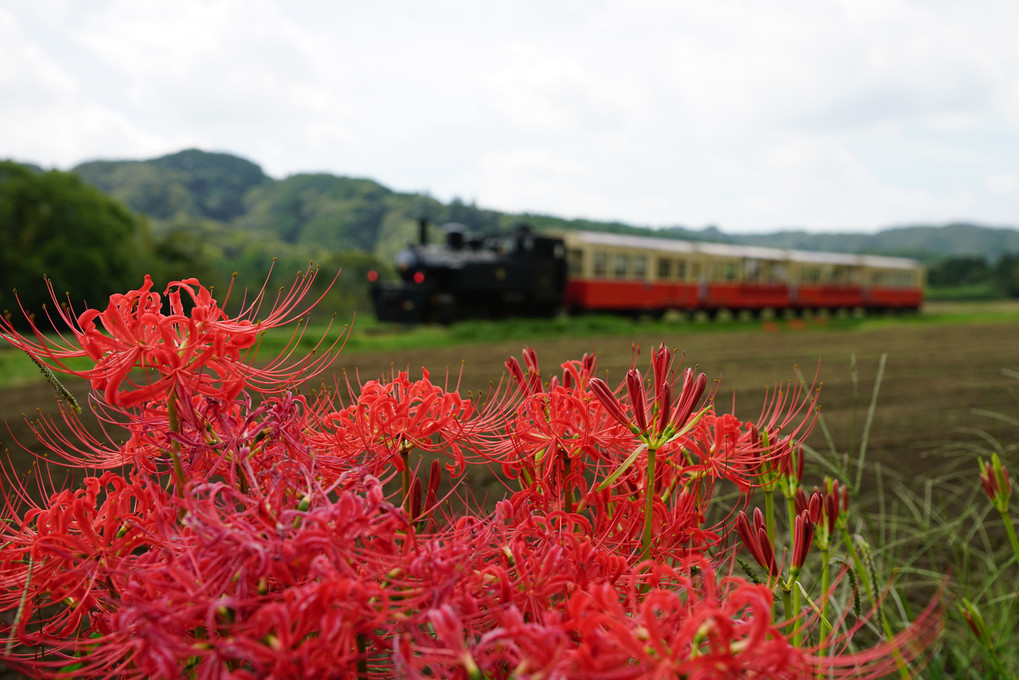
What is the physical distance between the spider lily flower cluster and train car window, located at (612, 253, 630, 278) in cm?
2098

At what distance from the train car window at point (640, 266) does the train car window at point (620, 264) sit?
378mm

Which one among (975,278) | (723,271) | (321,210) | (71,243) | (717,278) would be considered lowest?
(975,278)

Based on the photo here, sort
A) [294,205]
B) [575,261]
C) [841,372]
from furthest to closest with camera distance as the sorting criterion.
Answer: [294,205] → [575,261] → [841,372]

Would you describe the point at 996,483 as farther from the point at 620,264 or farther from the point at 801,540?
the point at 620,264

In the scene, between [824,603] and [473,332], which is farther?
[473,332]

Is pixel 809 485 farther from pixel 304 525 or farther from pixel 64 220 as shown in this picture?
pixel 64 220

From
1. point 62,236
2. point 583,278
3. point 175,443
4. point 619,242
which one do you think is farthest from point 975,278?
point 175,443

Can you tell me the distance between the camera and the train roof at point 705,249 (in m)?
22.0

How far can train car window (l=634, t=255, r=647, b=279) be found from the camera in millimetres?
22533

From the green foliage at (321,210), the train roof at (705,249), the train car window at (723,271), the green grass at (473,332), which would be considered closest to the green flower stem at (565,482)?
the green grass at (473,332)

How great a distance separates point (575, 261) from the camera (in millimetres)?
21969

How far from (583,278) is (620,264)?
1576 millimetres

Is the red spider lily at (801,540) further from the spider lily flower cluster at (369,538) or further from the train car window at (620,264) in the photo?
the train car window at (620,264)

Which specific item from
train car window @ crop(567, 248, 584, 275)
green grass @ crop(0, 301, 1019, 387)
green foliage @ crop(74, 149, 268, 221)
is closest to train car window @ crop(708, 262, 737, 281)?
green grass @ crop(0, 301, 1019, 387)
